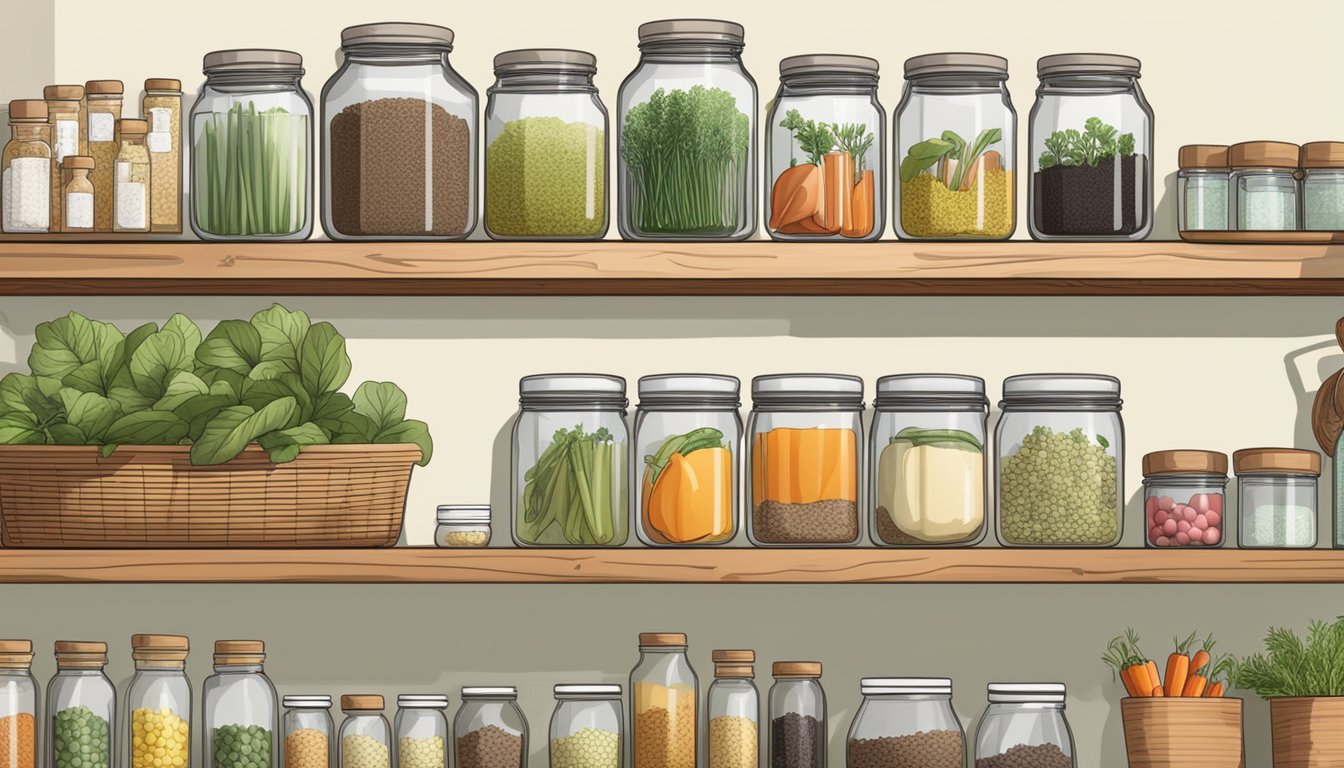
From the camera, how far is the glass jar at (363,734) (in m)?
1.99

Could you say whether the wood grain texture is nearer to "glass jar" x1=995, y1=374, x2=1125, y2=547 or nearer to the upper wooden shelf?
the upper wooden shelf

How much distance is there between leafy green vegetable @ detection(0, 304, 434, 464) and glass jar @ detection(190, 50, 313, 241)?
122 millimetres

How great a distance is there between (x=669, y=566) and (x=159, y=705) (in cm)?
68

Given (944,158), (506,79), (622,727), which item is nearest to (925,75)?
(944,158)

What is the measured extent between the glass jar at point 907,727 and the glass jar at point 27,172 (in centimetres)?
123

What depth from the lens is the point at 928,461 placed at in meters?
1.96

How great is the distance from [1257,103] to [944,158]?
22.5 inches

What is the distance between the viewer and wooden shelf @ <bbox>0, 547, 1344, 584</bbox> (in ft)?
6.28

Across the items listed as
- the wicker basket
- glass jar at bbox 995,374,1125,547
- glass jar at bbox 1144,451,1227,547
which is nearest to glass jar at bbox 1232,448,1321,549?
glass jar at bbox 1144,451,1227,547

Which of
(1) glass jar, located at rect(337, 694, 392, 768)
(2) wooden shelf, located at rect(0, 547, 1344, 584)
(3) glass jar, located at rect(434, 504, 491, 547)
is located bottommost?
(1) glass jar, located at rect(337, 694, 392, 768)

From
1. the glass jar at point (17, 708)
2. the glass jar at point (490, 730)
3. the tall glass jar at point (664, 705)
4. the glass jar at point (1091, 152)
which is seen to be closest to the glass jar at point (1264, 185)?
the glass jar at point (1091, 152)

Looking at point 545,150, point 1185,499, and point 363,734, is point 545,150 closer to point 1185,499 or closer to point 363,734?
point 363,734

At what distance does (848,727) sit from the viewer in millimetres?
2160

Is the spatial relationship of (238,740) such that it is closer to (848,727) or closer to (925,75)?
(848,727)
